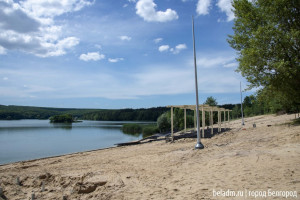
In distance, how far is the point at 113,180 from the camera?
727 centimetres

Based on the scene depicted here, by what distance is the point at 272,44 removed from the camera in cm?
1546

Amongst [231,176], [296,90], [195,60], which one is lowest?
[231,176]

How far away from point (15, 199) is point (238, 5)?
18.7 metres

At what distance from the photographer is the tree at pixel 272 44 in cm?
1499

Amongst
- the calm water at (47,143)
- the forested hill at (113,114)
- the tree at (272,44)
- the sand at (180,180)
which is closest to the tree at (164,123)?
the calm water at (47,143)

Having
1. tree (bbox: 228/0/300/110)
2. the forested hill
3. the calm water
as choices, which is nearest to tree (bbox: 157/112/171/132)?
the calm water

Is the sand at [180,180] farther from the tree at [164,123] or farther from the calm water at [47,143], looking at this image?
the tree at [164,123]

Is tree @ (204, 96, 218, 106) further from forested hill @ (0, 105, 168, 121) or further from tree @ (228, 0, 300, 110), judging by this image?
forested hill @ (0, 105, 168, 121)

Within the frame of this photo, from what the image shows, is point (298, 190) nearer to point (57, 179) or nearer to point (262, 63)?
point (57, 179)

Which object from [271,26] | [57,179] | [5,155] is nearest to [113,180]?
[57,179]

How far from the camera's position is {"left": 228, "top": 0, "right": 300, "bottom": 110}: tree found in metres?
15.0

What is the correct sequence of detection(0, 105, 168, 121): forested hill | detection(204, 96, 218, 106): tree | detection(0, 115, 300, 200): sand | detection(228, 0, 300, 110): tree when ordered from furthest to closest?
detection(0, 105, 168, 121): forested hill < detection(204, 96, 218, 106): tree < detection(228, 0, 300, 110): tree < detection(0, 115, 300, 200): sand

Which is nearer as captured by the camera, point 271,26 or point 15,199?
point 15,199

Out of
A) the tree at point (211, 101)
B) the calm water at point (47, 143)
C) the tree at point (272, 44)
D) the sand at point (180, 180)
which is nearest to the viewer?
the sand at point (180, 180)
